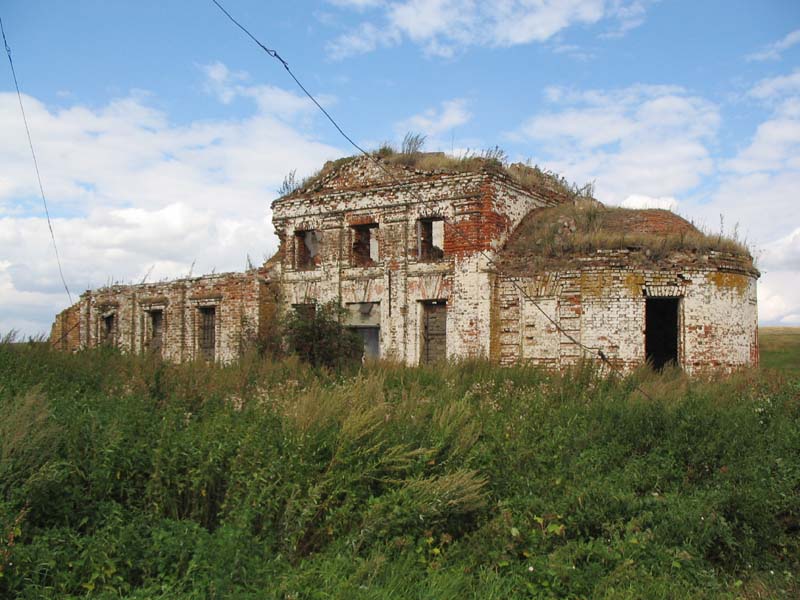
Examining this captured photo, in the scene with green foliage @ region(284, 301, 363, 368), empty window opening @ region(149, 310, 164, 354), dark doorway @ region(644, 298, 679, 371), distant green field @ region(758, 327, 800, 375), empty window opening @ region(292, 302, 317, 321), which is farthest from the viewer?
distant green field @ region(758, 327, 800, 375)

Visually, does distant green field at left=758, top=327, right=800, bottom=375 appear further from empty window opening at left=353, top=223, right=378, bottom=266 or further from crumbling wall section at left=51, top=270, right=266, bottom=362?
crumbling wall section at left=51, top=270, right=266, bottom=362

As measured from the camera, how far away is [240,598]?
4.83m

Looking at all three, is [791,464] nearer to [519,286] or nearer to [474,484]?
[474,484]

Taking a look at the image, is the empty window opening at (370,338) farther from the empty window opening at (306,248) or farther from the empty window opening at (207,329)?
the empty window opening at (207,329)

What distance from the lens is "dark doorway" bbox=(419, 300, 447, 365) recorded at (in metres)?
17.5

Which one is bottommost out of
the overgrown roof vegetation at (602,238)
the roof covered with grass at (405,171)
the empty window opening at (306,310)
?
the empty window opening at (306,310)

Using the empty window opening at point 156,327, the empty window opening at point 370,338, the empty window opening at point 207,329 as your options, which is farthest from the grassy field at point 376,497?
the empty window opening at point 156,327

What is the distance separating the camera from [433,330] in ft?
58.0

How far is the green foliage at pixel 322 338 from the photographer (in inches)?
655

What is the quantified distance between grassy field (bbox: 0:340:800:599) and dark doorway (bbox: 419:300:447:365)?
8362mm

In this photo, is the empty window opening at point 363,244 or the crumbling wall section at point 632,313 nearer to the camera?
the crumbling wall section at point 632,313

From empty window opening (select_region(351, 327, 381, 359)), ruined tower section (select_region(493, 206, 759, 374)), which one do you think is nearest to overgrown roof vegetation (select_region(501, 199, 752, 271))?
ruined tower section (select_region(493, 206, 759, 374))

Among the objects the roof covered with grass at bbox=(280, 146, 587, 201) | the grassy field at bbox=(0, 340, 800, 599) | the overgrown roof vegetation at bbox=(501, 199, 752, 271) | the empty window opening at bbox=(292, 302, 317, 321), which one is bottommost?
the grassy field at bbox=(0, 340, 800, 599)

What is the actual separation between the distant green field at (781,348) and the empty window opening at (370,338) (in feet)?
39.9
